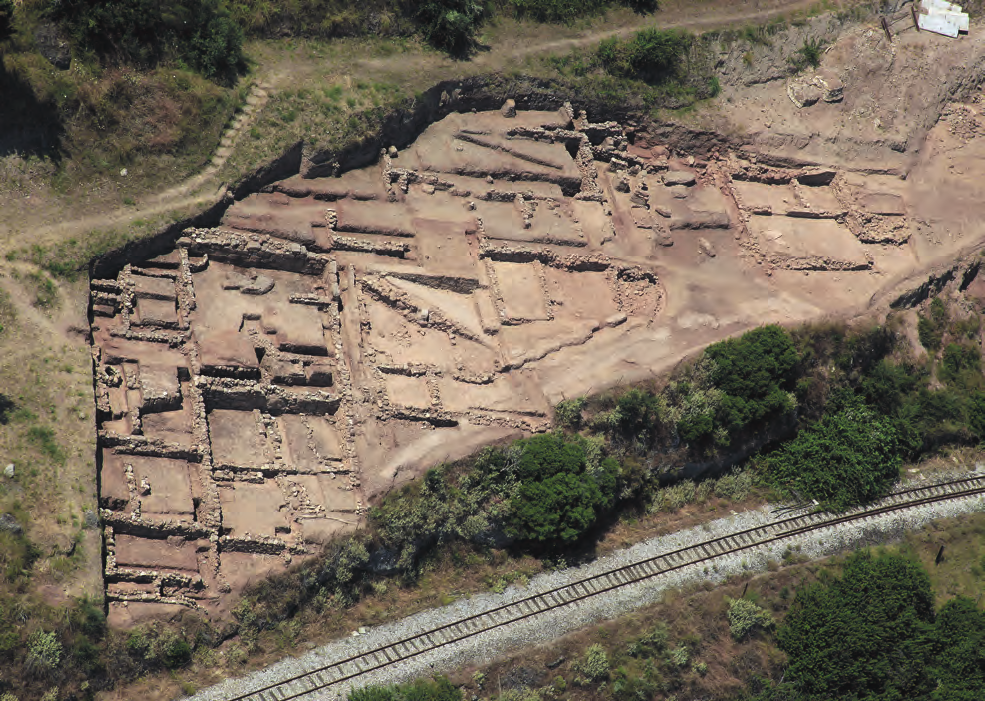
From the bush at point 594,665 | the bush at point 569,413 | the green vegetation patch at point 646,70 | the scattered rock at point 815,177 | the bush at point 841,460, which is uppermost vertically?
the green vegetation patch at point 646,70

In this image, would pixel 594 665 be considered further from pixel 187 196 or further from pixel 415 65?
pixel 415 65

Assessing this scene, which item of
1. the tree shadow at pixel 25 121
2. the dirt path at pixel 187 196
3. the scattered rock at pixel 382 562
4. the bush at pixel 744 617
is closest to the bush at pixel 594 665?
the bush at pixel 744 617

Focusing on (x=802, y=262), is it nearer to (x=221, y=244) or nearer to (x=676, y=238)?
(x=676, y=238)

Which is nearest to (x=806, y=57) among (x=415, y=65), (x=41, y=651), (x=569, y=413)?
(x=415, y=65)

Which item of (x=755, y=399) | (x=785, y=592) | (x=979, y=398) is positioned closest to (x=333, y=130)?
(x=755, y=399)

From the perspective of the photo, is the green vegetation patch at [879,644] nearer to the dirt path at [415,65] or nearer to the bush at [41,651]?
the bush at [41,651]
